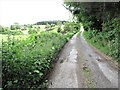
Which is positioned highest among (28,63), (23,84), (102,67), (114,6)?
(114,6)

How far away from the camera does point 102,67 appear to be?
1617 cm

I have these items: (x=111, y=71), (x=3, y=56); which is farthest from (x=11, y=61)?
(x=111, y=71)

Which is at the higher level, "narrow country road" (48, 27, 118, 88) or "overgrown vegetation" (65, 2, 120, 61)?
"overgrown vegetation" (65, 2, 120, 61)

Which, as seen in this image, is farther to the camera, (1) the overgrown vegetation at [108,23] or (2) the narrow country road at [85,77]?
(1) the overgrown vegetation at [108,23]

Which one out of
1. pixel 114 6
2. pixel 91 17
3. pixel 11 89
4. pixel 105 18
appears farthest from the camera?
pixel 91 17

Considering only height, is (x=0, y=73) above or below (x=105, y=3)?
below

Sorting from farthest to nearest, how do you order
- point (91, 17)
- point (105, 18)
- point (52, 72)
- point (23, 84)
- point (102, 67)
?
point (91, 17), point (105, 18), point (102, 67), point (52, 72), point (23, 84)

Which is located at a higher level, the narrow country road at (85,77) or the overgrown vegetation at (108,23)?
the overgrown vegetation at (108,23)

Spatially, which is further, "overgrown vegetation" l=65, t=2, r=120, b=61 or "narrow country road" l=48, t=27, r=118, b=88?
"overgrown vegetation" l=65, t=2, r=120, b=61

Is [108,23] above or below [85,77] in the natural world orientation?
above

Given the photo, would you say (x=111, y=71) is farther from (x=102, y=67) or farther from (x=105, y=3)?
(x=105, y=3)

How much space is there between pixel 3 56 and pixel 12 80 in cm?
95

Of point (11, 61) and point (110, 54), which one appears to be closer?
point (11, 61)

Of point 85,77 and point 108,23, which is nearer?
point 85,77
